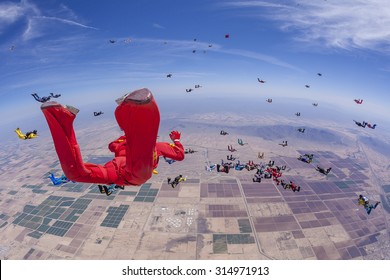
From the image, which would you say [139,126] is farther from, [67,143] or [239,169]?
[239,169]

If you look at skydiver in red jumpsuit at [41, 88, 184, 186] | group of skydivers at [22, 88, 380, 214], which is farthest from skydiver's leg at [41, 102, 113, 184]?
group of skydivers at [22, 88, 380, 214]

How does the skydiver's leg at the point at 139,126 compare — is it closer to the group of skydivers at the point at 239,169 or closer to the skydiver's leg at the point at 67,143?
the skydiver's leg at the point at 67,143

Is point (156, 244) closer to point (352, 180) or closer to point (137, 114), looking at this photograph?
point (137, 114)

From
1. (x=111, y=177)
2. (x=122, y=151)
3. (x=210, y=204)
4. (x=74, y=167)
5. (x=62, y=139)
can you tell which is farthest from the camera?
(x=210, y=204)

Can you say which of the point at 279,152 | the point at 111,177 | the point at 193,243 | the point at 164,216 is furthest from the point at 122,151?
the point at 279,152

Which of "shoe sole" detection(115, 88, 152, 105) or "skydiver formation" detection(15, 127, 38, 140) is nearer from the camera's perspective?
"shoe sole" detection(115, 88, 152, 105)

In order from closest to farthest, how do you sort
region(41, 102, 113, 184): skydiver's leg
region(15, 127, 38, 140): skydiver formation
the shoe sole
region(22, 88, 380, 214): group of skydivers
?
the shoe sole < region(41, 102, 113, 184): skydiver's leg < region(22, 88, 380, 214): group of skydivers < region(15, 127, 38, 140): skydiver formation

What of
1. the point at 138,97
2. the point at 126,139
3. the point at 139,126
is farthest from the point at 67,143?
the point at 138,97

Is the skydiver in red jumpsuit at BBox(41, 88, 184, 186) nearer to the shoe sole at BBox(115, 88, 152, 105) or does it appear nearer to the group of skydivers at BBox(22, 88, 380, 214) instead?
the shoe sole at BBox(115, 88, 152, 105)
